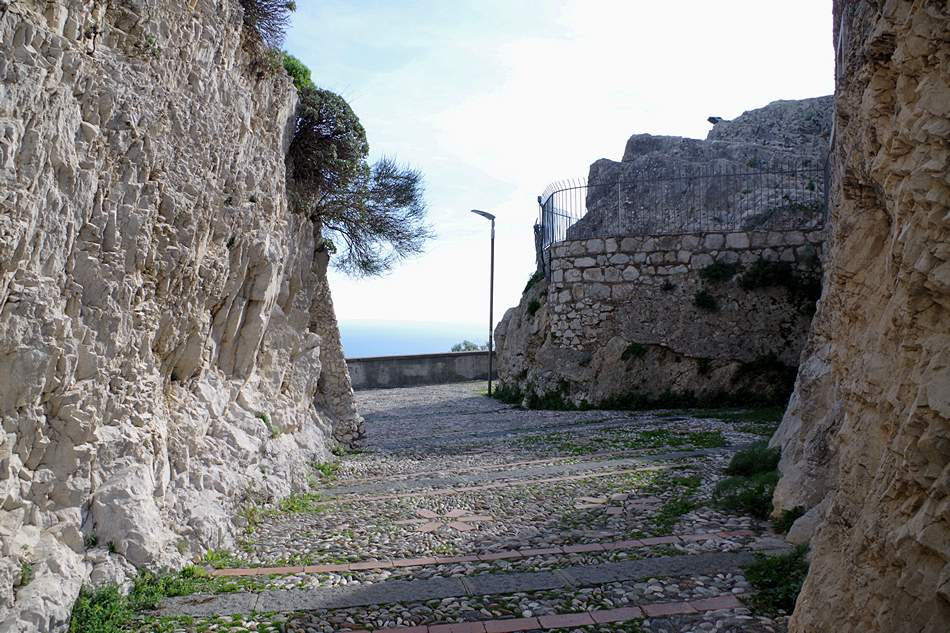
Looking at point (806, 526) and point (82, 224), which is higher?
point (82, 224)

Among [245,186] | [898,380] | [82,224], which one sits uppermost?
[245,186]

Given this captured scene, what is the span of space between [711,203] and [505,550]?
35.6 ft

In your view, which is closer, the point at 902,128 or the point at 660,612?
the point at 902,128

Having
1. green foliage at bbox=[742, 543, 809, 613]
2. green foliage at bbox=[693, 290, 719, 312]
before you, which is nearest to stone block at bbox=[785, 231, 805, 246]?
green foliage at bbox=[693, 290, 719, 312]

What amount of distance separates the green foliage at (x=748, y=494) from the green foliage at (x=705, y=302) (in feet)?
21.3

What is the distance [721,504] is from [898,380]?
313cm

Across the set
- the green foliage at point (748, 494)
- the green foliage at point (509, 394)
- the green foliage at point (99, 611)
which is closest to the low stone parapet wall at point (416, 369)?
the green foliage at point (509, 394)

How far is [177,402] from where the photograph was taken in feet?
14.6

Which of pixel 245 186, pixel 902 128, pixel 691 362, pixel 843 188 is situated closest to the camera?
pixel 902 128

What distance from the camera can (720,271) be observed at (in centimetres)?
1143

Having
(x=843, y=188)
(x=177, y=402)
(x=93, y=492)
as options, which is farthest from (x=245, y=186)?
(x=843, y=188)

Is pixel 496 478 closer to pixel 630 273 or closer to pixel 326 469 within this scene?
pixel 326 469

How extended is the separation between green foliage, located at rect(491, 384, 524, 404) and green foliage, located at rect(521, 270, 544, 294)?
2381mm

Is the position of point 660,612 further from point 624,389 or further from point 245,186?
point 624,389
